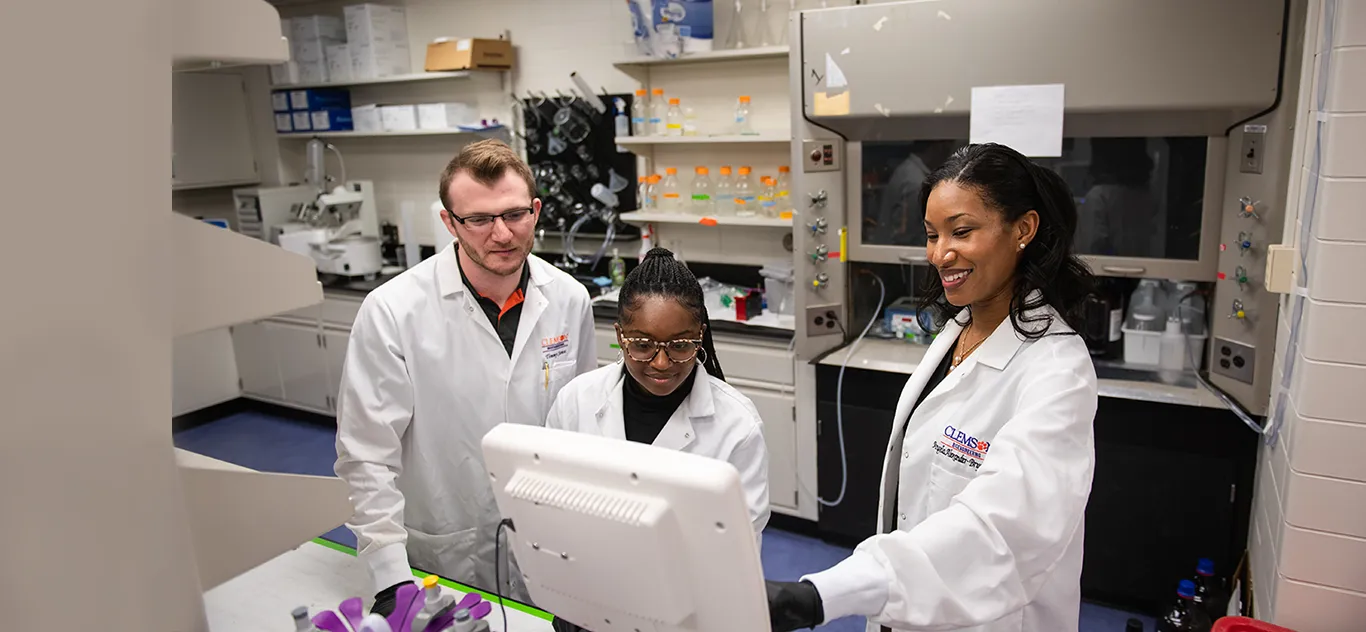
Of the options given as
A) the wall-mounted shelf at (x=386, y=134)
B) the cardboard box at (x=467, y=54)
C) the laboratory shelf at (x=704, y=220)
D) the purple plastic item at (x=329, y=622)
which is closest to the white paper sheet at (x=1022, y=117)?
the laboratory shelf at (x=704, y=220)

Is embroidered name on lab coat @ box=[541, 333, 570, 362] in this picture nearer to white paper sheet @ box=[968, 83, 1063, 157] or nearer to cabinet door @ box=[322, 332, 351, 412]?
white paper sheet @ box=[968, 83, 1063, 157]

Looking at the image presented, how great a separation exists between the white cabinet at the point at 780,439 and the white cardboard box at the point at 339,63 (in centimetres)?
275

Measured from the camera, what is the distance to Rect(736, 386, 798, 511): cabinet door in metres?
3.10

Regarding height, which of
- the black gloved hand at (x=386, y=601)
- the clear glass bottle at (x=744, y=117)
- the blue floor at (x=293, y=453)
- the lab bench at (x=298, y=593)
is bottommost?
the blue floor at (x=293, y=453)

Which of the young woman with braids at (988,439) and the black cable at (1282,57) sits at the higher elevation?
the black cable at (1282,57)

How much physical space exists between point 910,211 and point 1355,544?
1.52 m

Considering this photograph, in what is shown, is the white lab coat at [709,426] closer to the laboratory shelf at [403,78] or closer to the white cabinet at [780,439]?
the white cabinet at [780,439]

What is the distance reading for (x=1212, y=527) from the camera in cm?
240

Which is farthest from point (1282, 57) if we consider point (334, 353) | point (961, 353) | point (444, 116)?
point (334, 353)

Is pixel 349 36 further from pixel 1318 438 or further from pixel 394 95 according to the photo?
pixel 1318 438

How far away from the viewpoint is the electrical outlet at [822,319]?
2.90 m

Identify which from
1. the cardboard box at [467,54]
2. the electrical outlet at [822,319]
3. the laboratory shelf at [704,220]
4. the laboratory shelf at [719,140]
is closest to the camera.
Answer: the electrical outlet at [822,319]

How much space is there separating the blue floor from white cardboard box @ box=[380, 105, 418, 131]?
65.7 inches

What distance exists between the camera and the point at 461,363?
180cm
